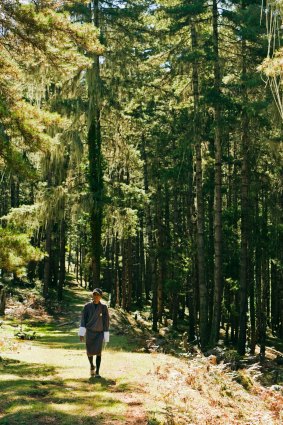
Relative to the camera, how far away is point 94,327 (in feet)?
31.1

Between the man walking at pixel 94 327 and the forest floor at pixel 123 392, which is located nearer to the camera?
the forest floor at pixel 123 392

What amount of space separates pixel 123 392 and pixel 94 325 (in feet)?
5.62

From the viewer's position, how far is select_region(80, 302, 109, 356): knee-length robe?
9469 millimetres

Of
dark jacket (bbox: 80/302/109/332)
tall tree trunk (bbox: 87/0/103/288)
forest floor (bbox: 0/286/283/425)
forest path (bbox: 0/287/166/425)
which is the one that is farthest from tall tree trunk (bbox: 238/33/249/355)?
dark jacket (bbox: 80/302/109/332)

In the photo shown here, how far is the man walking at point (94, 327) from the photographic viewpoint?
945cm

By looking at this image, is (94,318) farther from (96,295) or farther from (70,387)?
(70,387)

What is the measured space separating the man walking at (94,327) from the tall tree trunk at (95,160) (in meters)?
8.72

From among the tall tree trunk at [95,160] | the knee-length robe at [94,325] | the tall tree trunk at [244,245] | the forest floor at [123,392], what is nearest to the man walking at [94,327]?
the knee-length robe at [94,325]

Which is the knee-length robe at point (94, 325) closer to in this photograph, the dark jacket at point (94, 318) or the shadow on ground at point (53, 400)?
the dark jacket at point (94, 318)

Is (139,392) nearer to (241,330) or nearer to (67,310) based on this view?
(241,330)

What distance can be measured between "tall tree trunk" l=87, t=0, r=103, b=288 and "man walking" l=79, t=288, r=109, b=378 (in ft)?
28.6

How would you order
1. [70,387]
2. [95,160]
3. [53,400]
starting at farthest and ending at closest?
[95,160] < [70,387] < [53,400]

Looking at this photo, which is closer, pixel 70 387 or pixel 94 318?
pixel 70 387

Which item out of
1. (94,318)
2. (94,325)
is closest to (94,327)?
(94,325)
